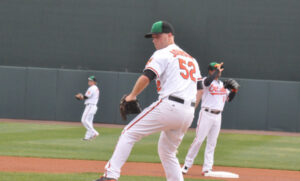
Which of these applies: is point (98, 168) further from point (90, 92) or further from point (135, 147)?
point (90, 92)

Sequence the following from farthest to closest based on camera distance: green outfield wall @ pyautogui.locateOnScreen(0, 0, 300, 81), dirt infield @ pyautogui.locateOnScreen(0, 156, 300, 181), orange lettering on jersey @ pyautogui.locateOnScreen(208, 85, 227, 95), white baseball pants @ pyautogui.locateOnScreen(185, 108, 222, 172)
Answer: green outfield wall @ pyautogui.locateOnScreen(0, 0, 300, 81), orange lettering on jersey @ pyautogui.locateOnScreen(208, 85, 227, 95), white baseball pants @ pyautogui.locateOnScreen(185, 108, 222, 172), dirt infield @ pyautogui.locateOnScreen(0, 156, 300, 181)

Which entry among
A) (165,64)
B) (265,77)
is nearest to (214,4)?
(265,77)

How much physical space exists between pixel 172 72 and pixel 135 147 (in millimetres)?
8881

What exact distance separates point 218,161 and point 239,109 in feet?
36.4

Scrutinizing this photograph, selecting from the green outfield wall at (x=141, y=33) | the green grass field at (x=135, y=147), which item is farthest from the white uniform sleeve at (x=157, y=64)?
the green outfield wall at (x=141, y=33)

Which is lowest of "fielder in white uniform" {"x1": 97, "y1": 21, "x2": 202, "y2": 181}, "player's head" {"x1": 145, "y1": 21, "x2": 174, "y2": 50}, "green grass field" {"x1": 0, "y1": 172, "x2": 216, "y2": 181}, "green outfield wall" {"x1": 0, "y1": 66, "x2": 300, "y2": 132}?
"green outfield wall" {"x1": 0, "y1": 66, "x2": 300, "y2": 132}

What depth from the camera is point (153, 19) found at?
2425 centimetres

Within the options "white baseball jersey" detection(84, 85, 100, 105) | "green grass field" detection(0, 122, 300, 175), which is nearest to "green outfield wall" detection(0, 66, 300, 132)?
"green grass field" detection(0, 122, 300, 175)

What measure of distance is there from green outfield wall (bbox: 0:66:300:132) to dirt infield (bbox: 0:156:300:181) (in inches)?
472

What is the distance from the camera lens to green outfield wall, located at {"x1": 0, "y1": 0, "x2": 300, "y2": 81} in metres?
23.8

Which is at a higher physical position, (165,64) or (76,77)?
(165,64)

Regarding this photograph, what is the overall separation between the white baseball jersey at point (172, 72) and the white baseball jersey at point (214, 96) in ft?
12.0

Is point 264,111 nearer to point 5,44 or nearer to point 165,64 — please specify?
point 5,44

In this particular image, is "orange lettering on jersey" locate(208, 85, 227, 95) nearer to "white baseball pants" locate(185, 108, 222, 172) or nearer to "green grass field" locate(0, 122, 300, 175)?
"white baseball pants" locate(185, 108, 222, 172)
